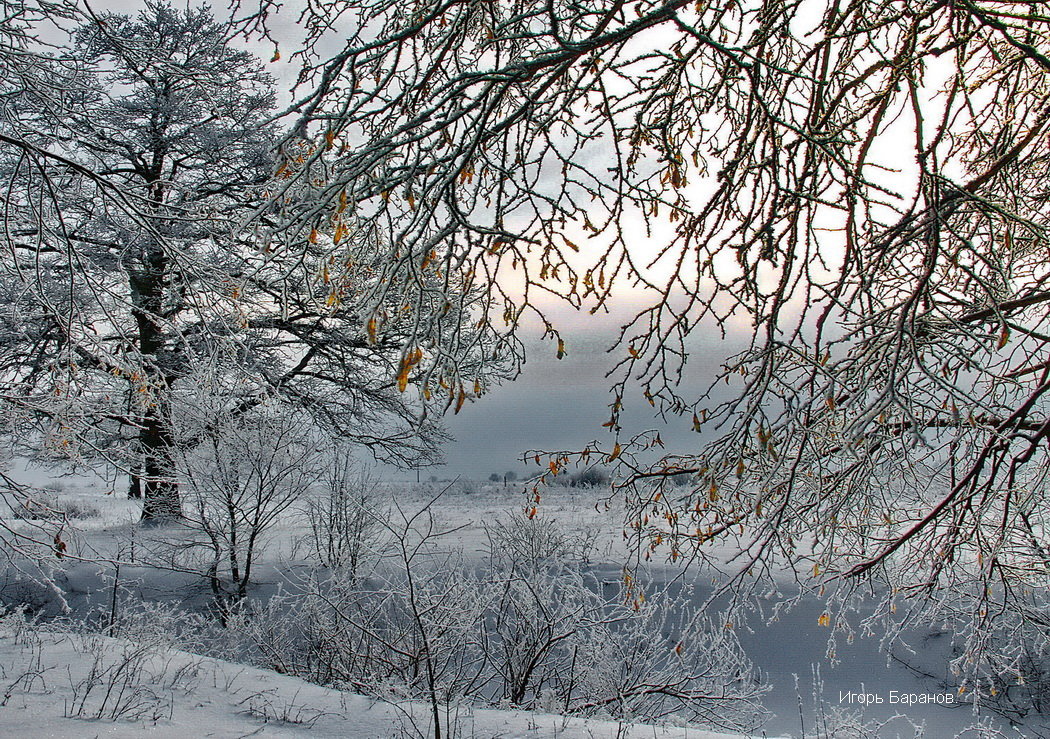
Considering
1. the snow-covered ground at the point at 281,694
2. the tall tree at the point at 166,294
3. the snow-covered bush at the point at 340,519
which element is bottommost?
the snow-covered ground at the point at 281,694

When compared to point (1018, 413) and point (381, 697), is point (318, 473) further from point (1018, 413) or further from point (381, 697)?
point (1018, 413)

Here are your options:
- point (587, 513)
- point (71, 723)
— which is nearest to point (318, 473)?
point (71, 723)

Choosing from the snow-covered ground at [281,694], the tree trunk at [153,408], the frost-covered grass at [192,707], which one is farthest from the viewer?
the tree trunk at [153,408]

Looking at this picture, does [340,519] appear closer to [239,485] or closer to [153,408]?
[239,485]

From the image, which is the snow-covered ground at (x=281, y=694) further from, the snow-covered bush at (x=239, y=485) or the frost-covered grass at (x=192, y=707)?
the snow-covered bush at (x=239, y=485)

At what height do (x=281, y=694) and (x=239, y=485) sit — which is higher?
(x=239, y=485)

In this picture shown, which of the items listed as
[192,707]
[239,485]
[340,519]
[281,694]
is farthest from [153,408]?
[192,707]

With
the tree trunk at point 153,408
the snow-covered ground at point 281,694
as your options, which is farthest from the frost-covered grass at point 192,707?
the tree trunk at point 153,408

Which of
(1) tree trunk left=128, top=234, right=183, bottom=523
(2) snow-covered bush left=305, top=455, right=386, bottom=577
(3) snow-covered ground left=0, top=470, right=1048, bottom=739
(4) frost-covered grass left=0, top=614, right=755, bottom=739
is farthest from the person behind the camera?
(1) tree trunk left=128, top=234, right=183, bottom=523

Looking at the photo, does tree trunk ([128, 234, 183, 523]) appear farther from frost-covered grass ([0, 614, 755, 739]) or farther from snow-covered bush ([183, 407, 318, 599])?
frost-covered grass ([0, 614, 755, 739])

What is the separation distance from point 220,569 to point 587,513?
8.55 metres

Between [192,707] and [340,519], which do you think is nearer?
[192,707]

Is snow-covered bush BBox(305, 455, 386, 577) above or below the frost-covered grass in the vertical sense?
above

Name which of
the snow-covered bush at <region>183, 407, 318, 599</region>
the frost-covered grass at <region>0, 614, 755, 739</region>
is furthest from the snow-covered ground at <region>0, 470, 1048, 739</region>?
the snow-covered bush at <region>183, 407, 318, 599</region>
